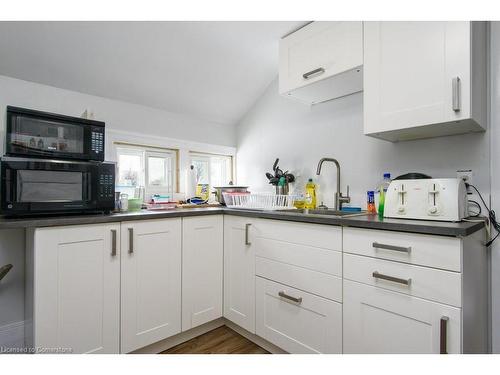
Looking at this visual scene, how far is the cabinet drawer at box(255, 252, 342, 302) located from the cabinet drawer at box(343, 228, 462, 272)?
0.42 feet

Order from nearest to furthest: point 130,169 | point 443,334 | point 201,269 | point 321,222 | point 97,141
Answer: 1. point 443,334
2. point 321,222
3. point 97,141
4. point 201,269
5. point 130,169

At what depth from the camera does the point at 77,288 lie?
143cm

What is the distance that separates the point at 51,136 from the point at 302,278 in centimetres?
157

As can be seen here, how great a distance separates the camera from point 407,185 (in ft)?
4.65

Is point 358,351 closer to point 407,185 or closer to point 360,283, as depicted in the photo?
point 360,283

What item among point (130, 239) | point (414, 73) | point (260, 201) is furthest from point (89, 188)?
point (414, 73)

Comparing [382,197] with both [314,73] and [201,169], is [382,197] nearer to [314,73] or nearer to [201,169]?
[314,73]

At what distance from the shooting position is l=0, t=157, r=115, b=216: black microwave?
4.46ft

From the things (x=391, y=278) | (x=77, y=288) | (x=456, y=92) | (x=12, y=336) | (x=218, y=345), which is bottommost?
(x=218, y=345)

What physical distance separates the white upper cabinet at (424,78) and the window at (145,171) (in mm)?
1724

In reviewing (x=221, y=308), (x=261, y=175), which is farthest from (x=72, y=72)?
(x=221, y=308)

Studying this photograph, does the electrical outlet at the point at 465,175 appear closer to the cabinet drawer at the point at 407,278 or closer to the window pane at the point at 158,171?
the cabinet drawer at the point at 407,278

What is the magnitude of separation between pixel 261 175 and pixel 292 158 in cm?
40

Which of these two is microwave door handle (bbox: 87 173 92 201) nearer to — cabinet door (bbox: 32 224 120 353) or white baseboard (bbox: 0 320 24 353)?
cabinet door (bbox: 32 224 120 353)
